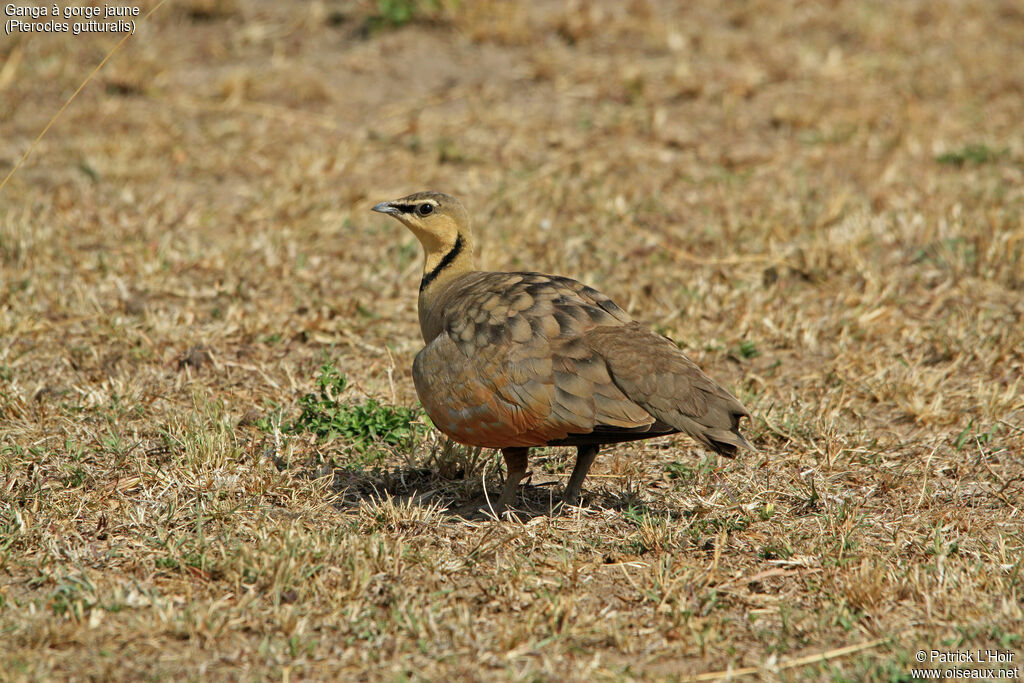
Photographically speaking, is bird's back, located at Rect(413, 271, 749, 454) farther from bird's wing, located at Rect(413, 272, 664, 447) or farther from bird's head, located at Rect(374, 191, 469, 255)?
bird's head, located at Rect(374, 191, 469, 255)

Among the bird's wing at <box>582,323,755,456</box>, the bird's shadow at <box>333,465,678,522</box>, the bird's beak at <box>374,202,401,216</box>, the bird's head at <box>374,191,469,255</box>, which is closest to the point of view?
the bird's wing at <box>582,323,755,456</box>

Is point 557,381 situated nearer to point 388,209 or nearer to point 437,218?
point 437,218

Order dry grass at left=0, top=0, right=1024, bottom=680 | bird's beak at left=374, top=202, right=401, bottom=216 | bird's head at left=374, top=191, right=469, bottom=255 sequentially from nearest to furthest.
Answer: dry grass at left=0, top=0, right=1024, bottom=680 → bird's head at left=374, top=191, right=469, bottom=255 → bird's beak at left=374, top=202, right=401, bottom=216

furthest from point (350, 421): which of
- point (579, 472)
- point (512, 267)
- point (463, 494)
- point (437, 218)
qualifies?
point (512, 267)

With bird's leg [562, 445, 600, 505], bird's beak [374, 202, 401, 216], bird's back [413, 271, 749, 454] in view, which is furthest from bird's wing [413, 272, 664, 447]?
bird's beak [374, 202, 401, 216]

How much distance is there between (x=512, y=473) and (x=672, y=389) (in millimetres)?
967

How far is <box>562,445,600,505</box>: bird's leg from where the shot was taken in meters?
5.21

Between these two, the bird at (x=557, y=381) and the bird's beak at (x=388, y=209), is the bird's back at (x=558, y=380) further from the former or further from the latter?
the bird's beak at (x=388, y=209)

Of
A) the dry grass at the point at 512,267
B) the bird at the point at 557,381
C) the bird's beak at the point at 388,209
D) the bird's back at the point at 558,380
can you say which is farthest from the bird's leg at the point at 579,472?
the bird's beak at the point at 388,209

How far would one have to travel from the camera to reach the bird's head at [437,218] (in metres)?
5.94

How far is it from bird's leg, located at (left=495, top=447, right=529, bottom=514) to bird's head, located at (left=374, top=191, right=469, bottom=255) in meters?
1.38

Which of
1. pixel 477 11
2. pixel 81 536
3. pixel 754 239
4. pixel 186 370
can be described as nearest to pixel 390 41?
pixel 477 11

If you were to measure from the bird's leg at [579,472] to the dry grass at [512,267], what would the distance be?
0.15 metres

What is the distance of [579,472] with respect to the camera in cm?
527
